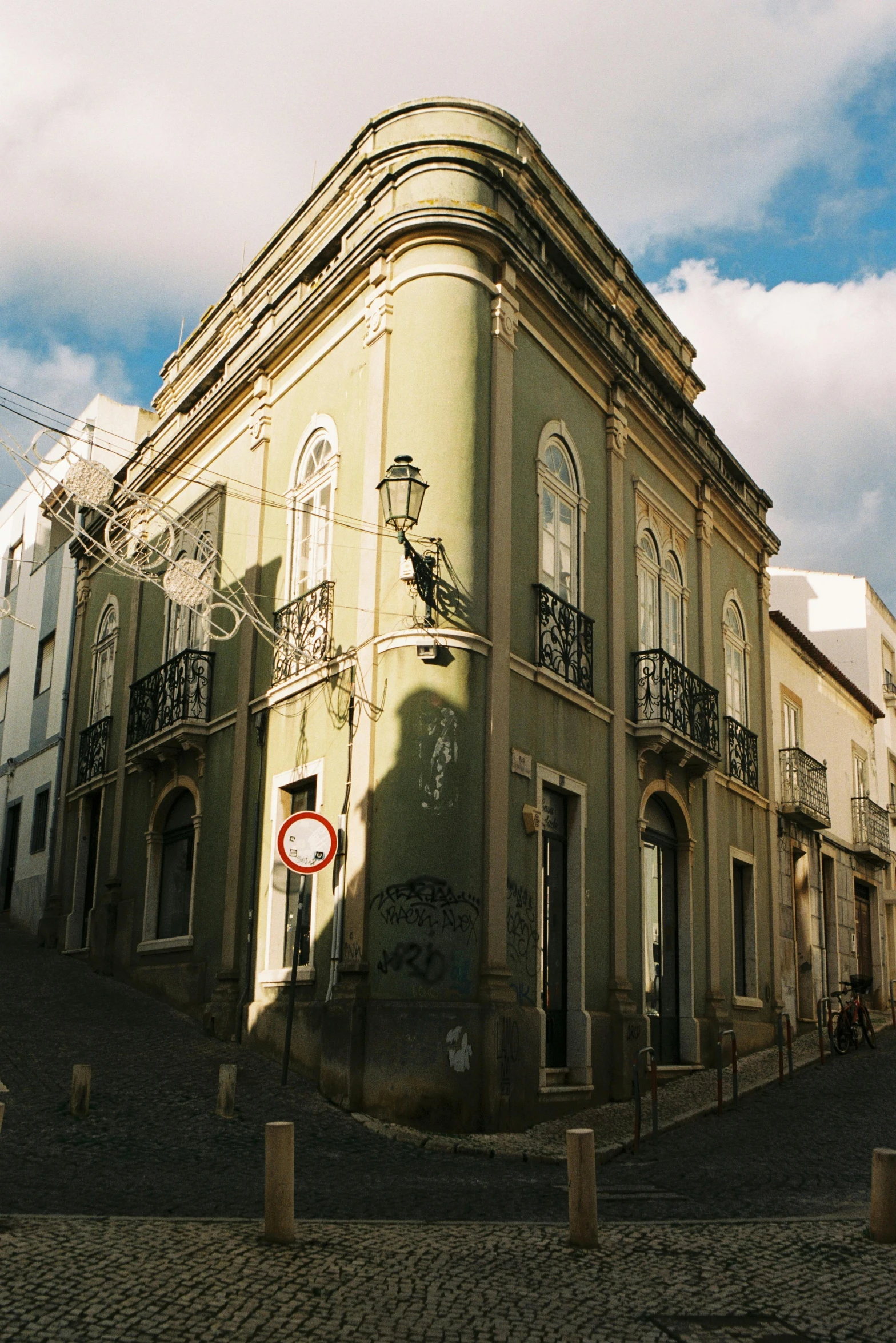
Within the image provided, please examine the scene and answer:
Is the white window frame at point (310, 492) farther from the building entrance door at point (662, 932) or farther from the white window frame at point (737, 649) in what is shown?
the white window frame at point (737, 649)

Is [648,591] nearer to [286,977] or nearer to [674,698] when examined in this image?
[674,698]

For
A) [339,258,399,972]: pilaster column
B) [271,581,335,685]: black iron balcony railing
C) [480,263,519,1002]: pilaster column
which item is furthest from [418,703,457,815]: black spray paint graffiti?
[271,581,335,685]: black iron balcony railing

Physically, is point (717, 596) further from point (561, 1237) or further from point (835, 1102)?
point (561, 1237)

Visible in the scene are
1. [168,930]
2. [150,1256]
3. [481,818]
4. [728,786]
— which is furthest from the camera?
[728,786]

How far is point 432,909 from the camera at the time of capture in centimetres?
1163

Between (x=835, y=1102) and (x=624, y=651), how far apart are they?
5612mm

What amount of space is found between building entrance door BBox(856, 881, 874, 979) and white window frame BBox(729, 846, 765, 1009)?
7138 millimetres

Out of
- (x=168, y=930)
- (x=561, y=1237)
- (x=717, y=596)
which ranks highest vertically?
(x=717, y=596)

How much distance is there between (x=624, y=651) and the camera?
15586mm

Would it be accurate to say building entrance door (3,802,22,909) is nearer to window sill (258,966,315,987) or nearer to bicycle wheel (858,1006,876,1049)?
window sill (258,966,315,987)

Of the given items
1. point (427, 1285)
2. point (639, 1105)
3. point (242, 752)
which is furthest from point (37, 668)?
point (427, 1285)

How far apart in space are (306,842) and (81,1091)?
2.71 metres

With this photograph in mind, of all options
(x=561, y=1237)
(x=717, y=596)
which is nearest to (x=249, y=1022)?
A: (x=561, y=1237)

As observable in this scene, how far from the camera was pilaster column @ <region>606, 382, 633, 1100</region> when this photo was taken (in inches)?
550
